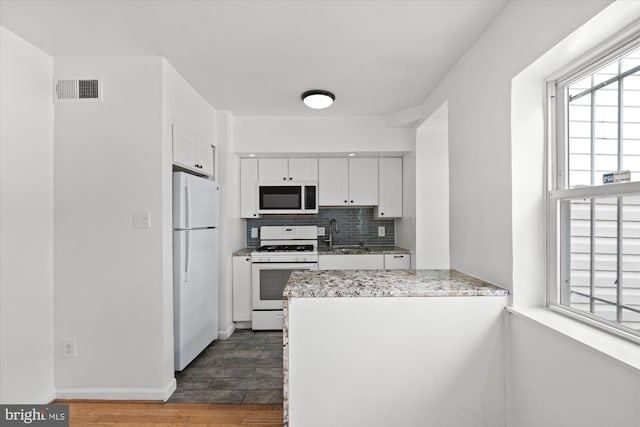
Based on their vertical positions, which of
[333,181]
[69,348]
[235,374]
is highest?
[333,181]

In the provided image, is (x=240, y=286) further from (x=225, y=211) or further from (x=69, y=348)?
(x=69, y=348)

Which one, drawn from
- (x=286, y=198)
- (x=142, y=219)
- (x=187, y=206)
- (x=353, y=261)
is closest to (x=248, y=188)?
(x=286, y=198)

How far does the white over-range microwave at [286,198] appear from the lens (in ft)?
13.8

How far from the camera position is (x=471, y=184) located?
7.54 ft

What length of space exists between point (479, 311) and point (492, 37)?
1.55 meters

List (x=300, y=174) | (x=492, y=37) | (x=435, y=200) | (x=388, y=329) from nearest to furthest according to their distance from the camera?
(x=388, y=329), (x=492, y=37), (x=435, y=200), (x=300, y=174)

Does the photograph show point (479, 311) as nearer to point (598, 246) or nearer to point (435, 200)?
point (598, 246)

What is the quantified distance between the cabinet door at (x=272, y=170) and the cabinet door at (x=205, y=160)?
722mm

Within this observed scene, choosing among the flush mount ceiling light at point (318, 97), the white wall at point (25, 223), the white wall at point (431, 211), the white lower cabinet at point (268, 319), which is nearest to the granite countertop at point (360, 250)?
the white wall at point (431, 211)

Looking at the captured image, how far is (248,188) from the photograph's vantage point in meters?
4.23

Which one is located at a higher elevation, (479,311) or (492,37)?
(492,37)

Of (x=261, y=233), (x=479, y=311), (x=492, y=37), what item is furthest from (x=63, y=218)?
(x=492, y=37)

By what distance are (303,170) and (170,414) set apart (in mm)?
2818

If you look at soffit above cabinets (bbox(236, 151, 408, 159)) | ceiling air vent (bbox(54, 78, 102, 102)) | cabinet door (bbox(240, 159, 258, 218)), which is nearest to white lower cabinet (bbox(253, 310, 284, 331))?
cabinet door (bbox(240, 159, 258, 218))
